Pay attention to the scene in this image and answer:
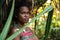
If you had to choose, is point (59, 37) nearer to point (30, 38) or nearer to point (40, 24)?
point (40, 24)

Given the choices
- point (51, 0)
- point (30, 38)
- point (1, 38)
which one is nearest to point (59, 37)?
point (51, 0)

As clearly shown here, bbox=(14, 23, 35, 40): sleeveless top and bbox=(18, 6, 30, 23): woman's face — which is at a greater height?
bbox=(18, 6, 30, 23): woman's face

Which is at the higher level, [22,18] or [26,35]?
[22,18]

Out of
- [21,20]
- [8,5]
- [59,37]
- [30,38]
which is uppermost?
[8,5]

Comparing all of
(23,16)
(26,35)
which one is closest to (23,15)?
(23,16)

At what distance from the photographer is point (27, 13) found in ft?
7.58

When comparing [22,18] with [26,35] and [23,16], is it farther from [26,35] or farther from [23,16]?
[26,35]

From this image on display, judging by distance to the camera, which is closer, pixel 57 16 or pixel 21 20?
pixel 21 20

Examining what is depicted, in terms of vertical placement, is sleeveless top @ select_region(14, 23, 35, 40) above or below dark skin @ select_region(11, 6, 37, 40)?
below

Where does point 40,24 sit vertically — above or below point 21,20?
below

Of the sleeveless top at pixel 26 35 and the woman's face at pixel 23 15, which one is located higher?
the woman's face at pixel 23 15

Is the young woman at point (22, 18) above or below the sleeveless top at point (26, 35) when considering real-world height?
above

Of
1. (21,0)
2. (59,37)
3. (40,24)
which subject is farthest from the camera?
(40,24)

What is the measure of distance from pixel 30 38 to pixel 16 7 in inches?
13.8
